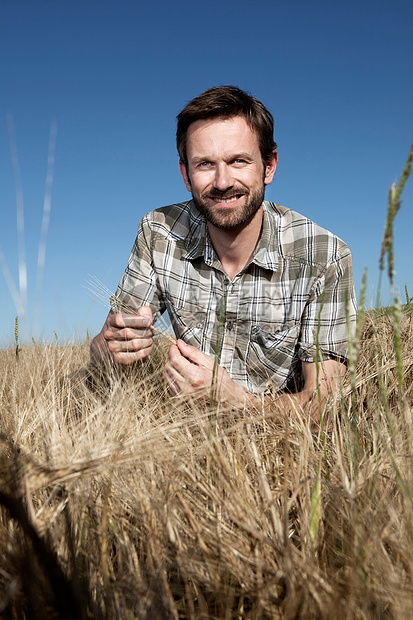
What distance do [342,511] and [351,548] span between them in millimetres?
171

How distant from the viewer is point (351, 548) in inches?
28.8

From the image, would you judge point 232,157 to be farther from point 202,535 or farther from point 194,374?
point 202,535

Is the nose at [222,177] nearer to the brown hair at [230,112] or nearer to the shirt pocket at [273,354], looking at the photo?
the brown hair at [230,112]

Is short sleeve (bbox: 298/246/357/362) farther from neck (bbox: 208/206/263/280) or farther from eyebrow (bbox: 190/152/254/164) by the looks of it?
eyebrow (bbox: 190/152/254/164)

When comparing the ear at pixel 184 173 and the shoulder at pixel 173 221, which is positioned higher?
the ear at pixel 184 173

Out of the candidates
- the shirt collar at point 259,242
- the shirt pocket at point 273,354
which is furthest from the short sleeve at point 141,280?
the shirt pocket at point 273,354

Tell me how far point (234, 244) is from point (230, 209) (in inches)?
7.8

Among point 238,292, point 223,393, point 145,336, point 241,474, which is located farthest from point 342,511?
point 238,292

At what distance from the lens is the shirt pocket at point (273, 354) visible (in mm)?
2291

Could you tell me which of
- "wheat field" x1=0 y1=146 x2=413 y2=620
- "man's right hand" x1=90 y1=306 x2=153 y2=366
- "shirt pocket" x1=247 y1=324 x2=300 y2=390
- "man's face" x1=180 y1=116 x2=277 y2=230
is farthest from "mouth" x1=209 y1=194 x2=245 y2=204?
"wheat field" x1=0 y1=146 x2=413 y2=620

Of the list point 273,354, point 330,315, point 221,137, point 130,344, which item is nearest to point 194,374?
point 130,344

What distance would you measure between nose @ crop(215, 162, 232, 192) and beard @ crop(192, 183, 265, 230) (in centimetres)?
3

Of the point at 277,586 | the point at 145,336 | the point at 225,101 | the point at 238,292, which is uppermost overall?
the point at 225,101

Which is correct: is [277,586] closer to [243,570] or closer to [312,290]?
[243,570]
